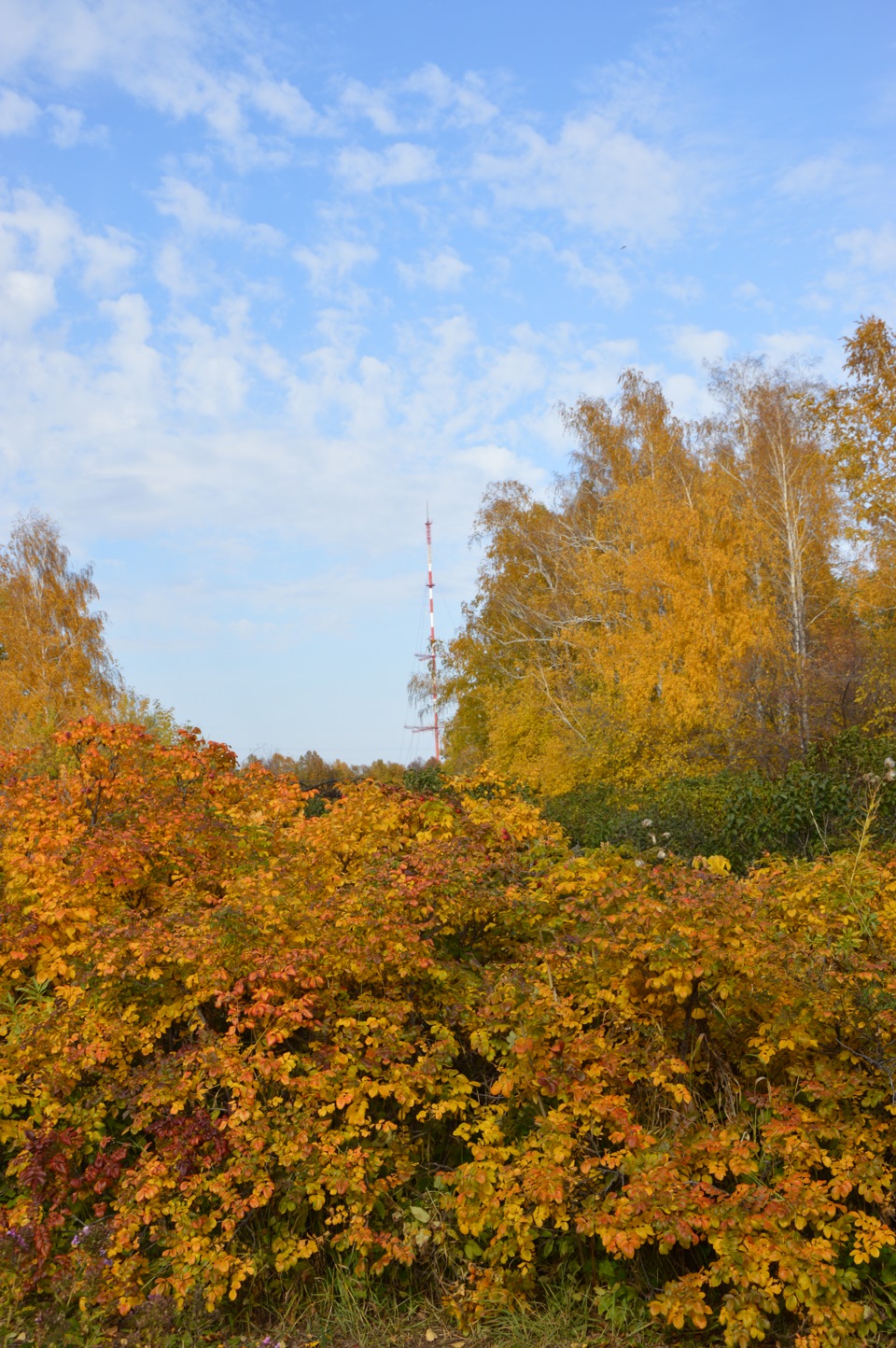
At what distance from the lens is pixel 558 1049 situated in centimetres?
330

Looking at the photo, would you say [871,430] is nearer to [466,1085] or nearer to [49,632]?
[466,1085]

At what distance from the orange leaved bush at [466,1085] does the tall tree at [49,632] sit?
20.9 metres

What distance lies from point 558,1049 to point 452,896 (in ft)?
2.78

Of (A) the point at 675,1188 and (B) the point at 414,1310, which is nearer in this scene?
(A) the point at 675,1188

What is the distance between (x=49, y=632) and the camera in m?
25.2

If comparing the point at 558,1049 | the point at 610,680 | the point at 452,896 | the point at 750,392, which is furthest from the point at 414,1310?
the point at 750,392

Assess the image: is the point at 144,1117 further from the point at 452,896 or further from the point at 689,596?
the point at 689,596

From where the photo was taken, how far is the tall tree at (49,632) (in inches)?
957

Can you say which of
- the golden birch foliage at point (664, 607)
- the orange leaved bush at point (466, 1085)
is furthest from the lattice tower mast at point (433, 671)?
the orange leaved bush at point (466, 1085)

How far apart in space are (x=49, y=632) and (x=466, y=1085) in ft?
79.4

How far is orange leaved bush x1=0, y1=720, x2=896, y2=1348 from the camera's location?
2.96 meters

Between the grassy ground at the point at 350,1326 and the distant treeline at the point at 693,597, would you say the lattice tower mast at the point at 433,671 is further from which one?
the grassy ground at the point at 350,1326

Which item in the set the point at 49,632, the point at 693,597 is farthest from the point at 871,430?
the point at 49,632

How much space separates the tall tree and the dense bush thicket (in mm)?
16598
